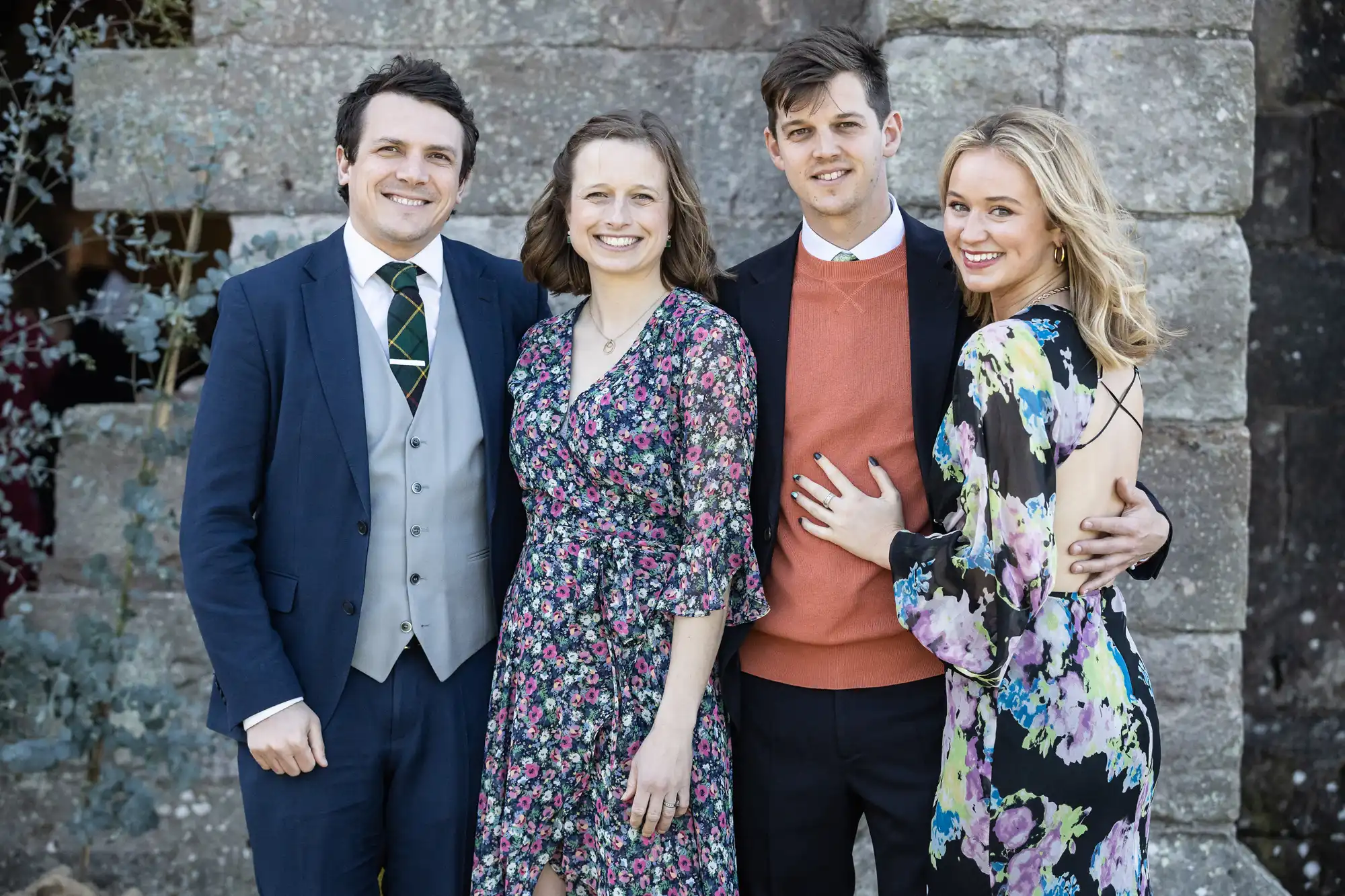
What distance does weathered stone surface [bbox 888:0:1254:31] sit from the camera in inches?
102

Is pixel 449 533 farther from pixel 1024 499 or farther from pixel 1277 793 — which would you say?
pixel 1277 793

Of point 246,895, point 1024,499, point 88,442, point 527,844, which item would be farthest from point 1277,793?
point 88,442

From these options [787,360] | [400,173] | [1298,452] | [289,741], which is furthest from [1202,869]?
[400,173]

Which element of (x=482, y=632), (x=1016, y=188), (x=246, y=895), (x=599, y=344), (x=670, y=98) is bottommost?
(x=246, y=895)

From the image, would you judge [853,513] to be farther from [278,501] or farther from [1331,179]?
[1331,179]

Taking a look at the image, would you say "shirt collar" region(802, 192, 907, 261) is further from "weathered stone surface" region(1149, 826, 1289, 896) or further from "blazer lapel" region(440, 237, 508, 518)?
"weathered stone surface" region(1149, 826, 1289, 896)

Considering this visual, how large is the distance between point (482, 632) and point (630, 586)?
1.00 feet

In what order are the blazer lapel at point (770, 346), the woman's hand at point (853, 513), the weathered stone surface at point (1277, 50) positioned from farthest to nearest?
the weathered stone surface at point (1277, 50) < the blazer lapel at point (770, 346) < the woman's hand at point (853, 513)

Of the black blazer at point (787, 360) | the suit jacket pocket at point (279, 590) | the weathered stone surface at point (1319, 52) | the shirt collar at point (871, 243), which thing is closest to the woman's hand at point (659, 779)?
the black blazer at point (787, 360)

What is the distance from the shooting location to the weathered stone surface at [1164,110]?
8.61 ft

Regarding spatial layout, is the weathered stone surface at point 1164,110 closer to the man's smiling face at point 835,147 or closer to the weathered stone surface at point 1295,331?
the weathered stone surface at point 1295,331

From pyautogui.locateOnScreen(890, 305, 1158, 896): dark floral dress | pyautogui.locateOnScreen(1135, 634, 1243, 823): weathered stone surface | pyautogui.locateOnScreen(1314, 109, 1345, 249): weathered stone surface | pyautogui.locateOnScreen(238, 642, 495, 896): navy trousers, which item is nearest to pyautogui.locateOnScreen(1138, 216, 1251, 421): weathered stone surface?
pyautogui.locateOnScreen(1135, 634, 1243, 823): weathered stone surface

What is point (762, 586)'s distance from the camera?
199 cm

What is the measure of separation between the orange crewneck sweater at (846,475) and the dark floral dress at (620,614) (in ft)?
0.30
